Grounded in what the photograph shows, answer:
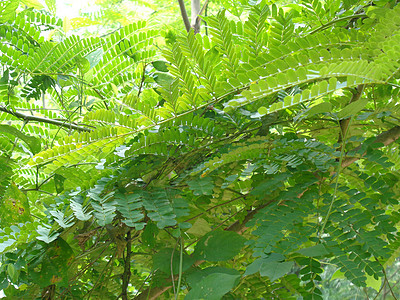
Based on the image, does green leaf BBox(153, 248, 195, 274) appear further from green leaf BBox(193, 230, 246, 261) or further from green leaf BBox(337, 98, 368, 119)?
green leaf BBox(337, 98, 368, 119)

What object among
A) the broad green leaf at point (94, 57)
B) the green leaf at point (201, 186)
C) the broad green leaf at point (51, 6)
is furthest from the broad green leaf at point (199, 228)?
the broad green leaf at point (51, 6)

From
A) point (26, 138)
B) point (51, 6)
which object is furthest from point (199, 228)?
point (51, 6)

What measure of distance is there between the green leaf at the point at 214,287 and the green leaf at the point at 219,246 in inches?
5.0

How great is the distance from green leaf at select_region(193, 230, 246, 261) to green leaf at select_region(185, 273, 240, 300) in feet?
0.41

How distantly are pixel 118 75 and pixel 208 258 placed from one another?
0.47 metres

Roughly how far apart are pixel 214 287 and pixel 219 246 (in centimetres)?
14

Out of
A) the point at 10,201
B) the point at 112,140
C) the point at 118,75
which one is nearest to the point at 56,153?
the point at 112,140

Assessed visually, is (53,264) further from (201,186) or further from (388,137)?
(388,137)

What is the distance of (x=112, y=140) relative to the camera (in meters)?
0.42

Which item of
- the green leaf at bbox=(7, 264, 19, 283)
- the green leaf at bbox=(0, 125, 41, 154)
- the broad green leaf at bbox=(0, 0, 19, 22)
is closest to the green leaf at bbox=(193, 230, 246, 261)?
the green leaf at bbox=(7, 264, 19, 283)

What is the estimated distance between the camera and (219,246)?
45 centimetres

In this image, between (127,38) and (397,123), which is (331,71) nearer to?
(397,123)

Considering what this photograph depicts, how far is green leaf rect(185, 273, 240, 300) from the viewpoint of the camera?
30cm

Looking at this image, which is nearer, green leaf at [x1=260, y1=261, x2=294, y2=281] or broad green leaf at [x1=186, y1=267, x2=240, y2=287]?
green leaf at [x1=260, y1=261, x2=294, y2=281]
